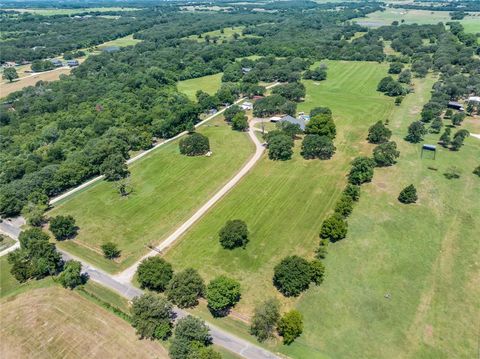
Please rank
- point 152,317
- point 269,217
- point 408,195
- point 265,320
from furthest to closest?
1. point 408,195
2. point 269,217
3. point 152,317
4. point 265,320

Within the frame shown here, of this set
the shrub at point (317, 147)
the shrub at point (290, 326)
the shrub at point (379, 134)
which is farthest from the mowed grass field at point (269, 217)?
the shrub at point (290, 326)

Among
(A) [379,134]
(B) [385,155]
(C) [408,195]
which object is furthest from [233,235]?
(A) [379,134]

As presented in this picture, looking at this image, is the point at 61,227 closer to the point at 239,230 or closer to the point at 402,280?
the point at 239,230

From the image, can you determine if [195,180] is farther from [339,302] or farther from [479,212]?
[479,212]

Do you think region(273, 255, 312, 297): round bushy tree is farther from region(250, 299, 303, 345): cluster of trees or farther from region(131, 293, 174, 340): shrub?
region(131, 293, 174, 340): shrub

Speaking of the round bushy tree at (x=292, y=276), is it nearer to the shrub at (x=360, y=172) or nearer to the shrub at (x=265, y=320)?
the shrub at (x=265, y=320)

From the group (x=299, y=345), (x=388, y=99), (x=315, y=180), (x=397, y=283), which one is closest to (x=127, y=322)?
(x=299, y=345)

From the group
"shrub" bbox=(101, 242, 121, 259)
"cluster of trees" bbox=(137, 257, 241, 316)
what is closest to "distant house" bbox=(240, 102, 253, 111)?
"shrub" bbox=(101, 242, 121, 259)
